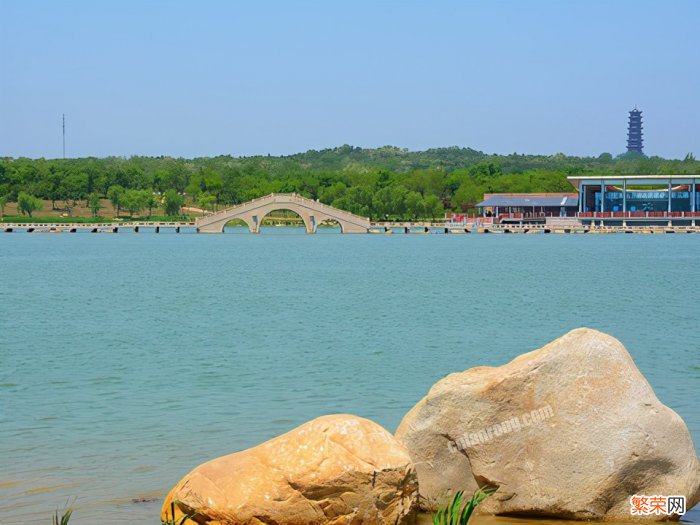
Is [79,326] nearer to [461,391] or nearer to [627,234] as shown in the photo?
[461,391]

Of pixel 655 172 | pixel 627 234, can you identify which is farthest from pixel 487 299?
pixel 655 172

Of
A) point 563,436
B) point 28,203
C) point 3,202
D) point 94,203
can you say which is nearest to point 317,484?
point 563,436

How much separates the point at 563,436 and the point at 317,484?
228 centimetres

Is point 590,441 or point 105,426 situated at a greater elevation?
point 590,441

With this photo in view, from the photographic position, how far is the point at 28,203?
132250 mm

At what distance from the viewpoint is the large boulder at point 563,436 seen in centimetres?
921

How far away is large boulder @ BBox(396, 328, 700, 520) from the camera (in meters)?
9.21

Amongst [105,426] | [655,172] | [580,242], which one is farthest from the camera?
[655,172]

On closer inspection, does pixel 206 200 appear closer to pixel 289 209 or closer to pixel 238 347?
pixel 289 209

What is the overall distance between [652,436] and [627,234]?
11531 cm

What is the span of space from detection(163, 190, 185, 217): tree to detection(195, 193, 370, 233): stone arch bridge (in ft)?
63.8

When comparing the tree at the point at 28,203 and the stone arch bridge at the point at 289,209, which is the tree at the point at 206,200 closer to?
the tree at the point at 28,203

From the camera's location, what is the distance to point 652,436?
9.16 meters

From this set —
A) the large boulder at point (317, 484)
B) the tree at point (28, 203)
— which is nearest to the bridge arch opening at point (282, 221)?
the tree at point (28, 203)
